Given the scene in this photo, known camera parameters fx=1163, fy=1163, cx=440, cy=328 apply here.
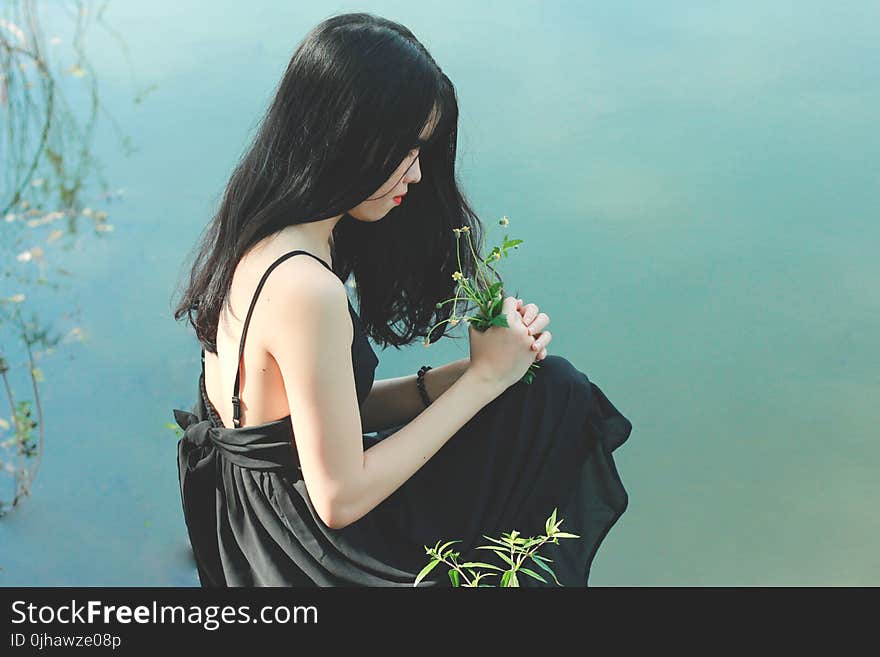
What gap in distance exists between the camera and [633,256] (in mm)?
2975

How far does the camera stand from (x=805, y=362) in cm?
285

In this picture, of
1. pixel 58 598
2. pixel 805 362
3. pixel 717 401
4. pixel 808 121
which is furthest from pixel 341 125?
pixel 808 121

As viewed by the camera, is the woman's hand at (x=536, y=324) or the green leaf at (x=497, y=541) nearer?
the green leaf at (x=497, y=541)

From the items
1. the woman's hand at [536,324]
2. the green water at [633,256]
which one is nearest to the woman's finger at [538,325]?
the woman's hand at [536,324]

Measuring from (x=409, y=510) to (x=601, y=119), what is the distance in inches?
71.5

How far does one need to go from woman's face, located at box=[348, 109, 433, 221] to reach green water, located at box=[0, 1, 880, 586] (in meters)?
1.11

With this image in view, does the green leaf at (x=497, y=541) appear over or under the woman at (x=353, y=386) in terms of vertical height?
under

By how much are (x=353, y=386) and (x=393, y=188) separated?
27 centimetres

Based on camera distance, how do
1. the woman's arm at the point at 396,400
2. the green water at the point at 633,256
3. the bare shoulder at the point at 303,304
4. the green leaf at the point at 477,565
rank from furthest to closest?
the green water at the point at 633,256
the woman's arm at the point at 396,400
the green leaf at the point at 477,565
the bare shoulder at the point at 303,304

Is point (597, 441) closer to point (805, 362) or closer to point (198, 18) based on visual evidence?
point (805, 362)

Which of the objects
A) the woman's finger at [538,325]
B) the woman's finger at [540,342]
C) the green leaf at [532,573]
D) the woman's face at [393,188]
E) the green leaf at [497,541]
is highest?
the woman's face at [393,188]

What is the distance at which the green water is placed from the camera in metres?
2.48

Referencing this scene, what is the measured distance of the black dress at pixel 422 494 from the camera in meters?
1.51

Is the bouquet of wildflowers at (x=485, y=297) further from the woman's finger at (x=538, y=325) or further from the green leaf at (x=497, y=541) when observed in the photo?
the green leaf at (x=497, y=541)
